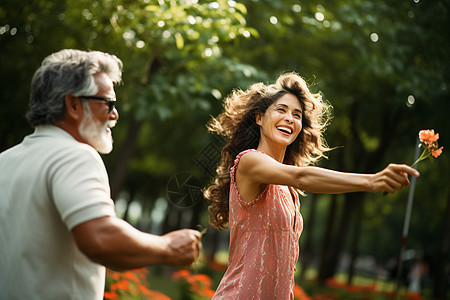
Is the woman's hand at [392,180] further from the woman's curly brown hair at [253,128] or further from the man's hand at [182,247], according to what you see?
the woman's curly brown hair at [253,128]

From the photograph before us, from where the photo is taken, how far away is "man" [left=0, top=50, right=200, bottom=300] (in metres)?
1.73

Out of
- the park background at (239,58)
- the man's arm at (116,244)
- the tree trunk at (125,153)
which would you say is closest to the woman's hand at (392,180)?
the man's arm at (116,244)

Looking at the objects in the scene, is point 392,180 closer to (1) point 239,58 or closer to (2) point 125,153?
(1) point 239,58

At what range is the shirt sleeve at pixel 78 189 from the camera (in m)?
1.71

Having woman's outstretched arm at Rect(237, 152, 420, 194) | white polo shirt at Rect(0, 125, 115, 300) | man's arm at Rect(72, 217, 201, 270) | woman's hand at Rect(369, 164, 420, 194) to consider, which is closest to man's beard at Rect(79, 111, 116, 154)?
white polo shirt at Rect(0, 125, 115, 300)

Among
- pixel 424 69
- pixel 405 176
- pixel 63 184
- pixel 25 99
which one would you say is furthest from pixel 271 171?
pixel 424 69

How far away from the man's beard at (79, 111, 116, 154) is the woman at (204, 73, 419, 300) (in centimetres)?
82

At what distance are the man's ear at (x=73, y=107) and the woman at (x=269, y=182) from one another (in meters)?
0.97

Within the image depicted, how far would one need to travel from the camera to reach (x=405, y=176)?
2.01 meters

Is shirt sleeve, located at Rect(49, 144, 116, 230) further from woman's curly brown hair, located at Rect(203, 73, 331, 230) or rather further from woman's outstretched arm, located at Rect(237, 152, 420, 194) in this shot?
woman's curly brown hair, located at Rect(203, 73, 331, 230)

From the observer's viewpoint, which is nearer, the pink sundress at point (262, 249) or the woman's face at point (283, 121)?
the pink sundress at point (262, 249)

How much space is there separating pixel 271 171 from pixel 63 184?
109 centimetres

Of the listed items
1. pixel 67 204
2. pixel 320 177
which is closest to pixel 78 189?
pixel 67 204

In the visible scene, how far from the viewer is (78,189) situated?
173 centimetres
